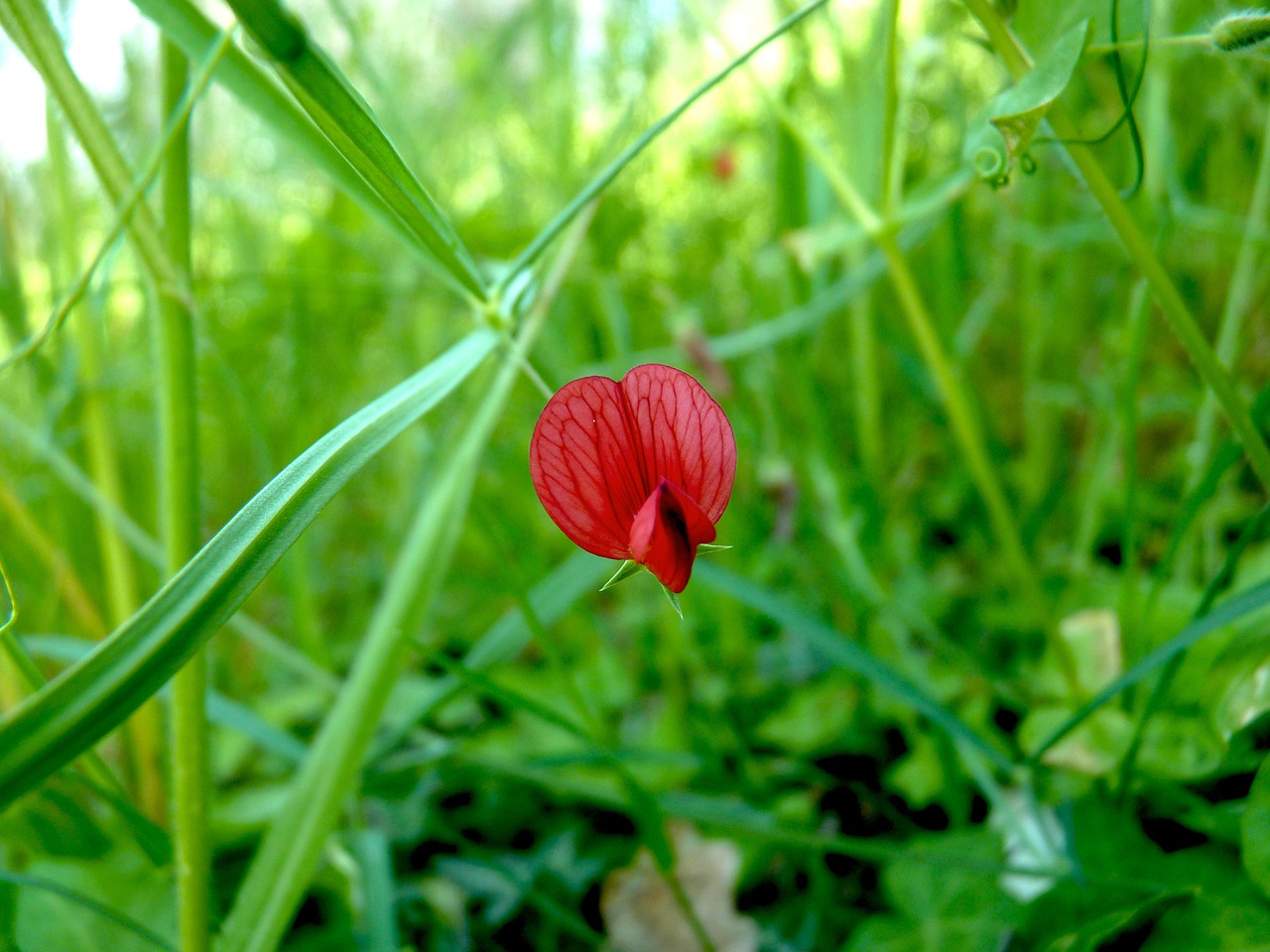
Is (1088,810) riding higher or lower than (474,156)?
lower

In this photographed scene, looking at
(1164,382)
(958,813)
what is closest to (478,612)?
(958,813)

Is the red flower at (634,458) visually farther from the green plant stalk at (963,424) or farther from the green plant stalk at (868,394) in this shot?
the green plant stalk at (868,394)

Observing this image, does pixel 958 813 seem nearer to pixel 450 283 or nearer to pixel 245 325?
pixel 450 283

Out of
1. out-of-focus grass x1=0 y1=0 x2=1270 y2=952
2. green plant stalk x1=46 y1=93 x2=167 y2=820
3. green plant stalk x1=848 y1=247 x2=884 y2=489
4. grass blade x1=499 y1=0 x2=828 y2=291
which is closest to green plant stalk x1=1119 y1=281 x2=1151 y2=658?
out-of-focus grass x1=0 y1=0 x2=1270 y2=952

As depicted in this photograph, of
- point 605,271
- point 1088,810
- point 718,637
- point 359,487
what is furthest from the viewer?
point 359,487

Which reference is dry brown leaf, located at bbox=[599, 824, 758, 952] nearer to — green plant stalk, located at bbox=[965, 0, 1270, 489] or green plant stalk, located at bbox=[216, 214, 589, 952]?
green plant stalk, located at bbox=[216, 214, 589, 952]

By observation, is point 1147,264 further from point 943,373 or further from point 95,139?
point 95,139
